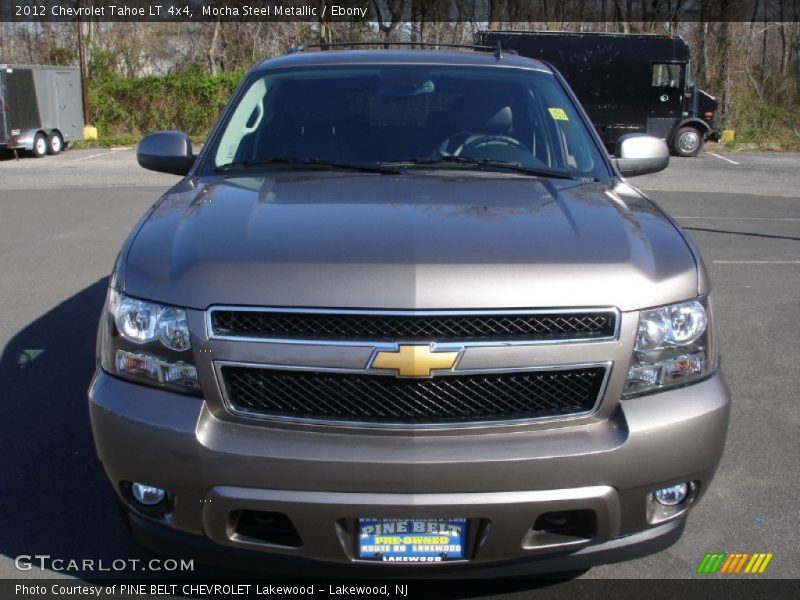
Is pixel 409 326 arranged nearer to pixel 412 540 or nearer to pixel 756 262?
A: pixel 412 540

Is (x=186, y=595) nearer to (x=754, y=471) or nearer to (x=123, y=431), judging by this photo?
(x=123, y=431)

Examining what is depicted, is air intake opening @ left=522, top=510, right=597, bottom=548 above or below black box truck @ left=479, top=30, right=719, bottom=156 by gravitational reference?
above

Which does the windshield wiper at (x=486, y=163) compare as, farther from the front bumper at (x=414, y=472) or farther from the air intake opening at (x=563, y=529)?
the air intake opening at (x=563, y=529)

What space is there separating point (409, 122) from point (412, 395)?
197cm

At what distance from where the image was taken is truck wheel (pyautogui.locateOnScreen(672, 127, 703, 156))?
84.7 feet

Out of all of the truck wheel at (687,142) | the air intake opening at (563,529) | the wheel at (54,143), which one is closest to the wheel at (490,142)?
the air intake opening at (563,529)

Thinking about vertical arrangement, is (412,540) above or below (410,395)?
below

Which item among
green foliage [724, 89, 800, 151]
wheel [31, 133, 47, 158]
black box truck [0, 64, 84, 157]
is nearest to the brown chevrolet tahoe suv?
black box truck [0, 64, 84, 157]

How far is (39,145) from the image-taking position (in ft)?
82.0

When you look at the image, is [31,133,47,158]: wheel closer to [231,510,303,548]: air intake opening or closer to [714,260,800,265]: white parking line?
[714,260,800,265]: white parking line

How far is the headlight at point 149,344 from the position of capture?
269cm

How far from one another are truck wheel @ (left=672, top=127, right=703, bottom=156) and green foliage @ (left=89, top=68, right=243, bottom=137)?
1551cm

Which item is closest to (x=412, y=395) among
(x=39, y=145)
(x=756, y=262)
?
(x=756, y=262)

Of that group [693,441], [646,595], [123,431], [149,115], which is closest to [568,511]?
[693,441]
